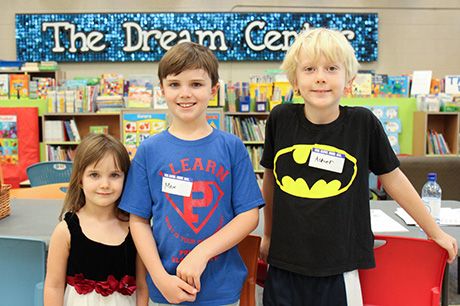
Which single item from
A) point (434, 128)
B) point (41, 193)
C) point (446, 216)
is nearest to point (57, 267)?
point (41, 193)

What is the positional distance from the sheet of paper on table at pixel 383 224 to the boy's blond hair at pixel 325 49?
0.85 metres

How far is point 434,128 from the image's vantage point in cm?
515

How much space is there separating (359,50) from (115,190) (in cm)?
667

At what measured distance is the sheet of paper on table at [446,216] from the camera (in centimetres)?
184

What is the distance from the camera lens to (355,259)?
116cm

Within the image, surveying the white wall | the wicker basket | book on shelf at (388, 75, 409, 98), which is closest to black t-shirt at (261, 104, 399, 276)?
the wicker basket

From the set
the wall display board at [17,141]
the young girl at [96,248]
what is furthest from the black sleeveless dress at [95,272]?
the wall display board at [17,141]

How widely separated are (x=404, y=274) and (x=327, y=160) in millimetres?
450

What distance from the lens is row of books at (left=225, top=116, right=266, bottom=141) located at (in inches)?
194

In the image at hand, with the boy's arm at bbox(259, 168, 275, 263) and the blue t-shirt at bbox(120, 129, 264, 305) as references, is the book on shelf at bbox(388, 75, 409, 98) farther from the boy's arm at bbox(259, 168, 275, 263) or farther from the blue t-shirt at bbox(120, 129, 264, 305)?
the blue t-shirt at bbox(120, 129, 264, 305)

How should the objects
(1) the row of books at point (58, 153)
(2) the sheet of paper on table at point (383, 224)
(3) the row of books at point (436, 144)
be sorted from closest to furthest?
(2) the sheet of paper on table at point (383, 224) → (3) the row of books at point (436, 144) → (1) the row of books at point (58, 153)

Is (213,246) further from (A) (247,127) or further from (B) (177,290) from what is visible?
(A) (247,127)

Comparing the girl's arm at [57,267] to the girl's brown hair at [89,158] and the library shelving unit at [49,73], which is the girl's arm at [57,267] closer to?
the girl's brown hair at [89,158]

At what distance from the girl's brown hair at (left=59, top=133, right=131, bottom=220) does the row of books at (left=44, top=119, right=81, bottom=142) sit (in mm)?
3875
